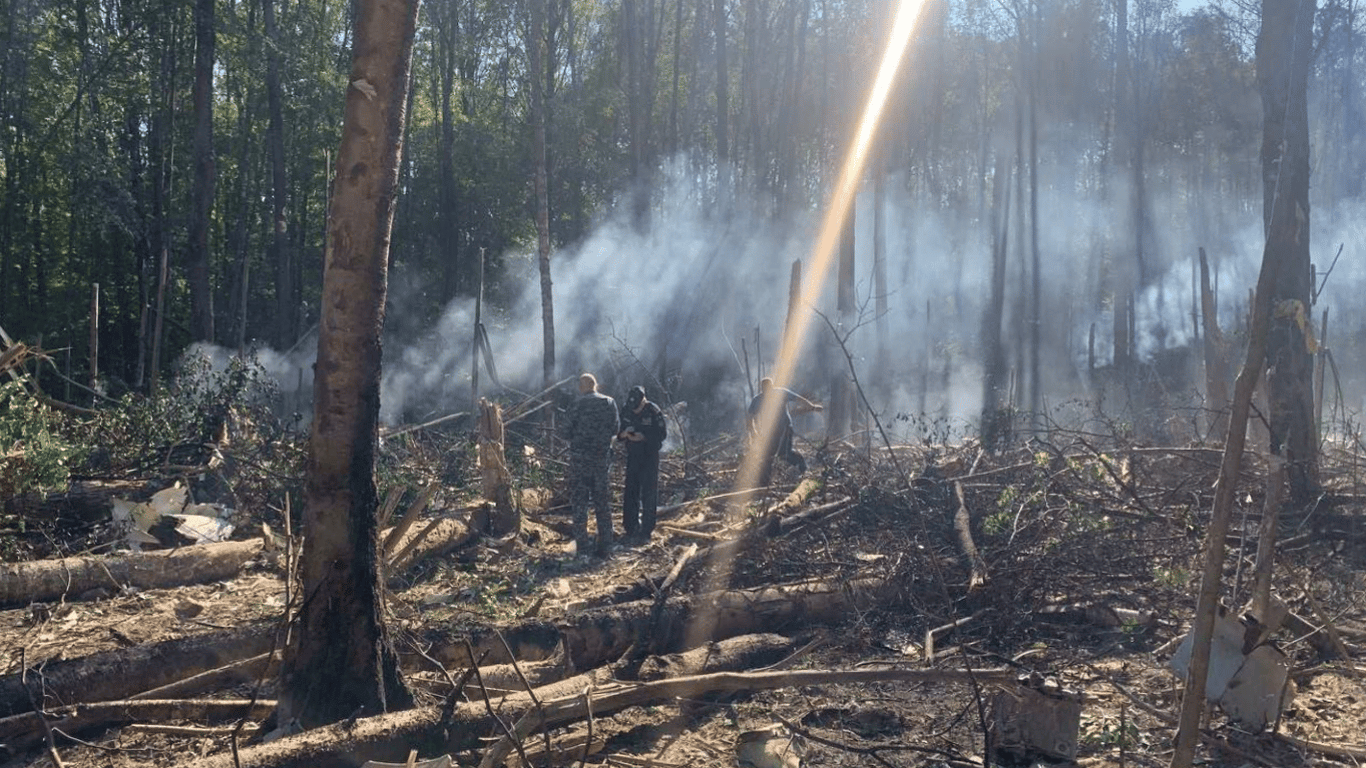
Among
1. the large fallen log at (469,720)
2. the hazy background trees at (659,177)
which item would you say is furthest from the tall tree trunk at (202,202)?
the large fallen log at (469,720)

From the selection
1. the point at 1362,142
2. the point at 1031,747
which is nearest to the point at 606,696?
the point at 1031,747

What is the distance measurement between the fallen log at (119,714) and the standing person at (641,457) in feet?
18.3

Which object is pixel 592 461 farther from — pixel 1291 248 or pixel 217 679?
pixel 1291 248

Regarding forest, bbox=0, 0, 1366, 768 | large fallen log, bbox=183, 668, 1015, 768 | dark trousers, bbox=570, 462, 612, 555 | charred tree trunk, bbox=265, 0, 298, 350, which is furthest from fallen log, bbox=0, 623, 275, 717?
charred tree trunk, bbox=265, 0, 298, 350

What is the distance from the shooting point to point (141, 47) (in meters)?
23.9

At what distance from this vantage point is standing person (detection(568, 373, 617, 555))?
10273 millimetres

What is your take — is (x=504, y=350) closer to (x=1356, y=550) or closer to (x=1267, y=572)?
(x=1356, y=550)

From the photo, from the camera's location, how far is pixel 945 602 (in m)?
7.52

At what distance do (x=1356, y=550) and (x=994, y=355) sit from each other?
1925 cm

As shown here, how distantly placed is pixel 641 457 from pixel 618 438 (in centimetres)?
36

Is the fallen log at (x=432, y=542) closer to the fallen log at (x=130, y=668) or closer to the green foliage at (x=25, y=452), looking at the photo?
the fallen log at (x=130, y=668)

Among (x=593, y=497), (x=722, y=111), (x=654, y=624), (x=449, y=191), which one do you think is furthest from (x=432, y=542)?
(x=722, y=111)

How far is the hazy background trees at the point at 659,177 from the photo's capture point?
23891 mm

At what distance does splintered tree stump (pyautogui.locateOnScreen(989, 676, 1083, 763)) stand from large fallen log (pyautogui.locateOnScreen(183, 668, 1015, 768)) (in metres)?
0.11
